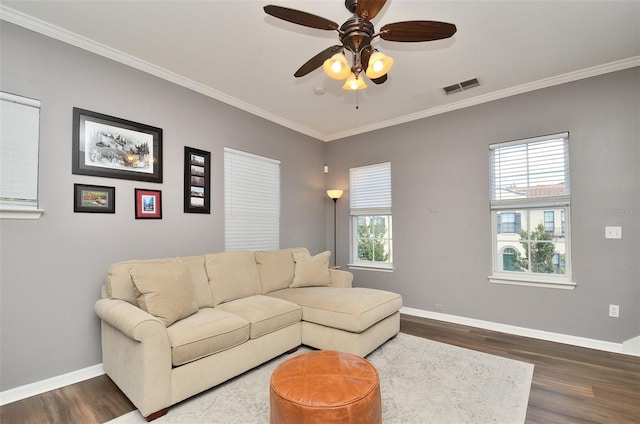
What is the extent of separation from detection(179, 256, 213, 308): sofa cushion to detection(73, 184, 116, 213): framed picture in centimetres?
79

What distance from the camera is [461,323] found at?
3.79m

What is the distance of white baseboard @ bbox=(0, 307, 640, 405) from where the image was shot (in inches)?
86.5

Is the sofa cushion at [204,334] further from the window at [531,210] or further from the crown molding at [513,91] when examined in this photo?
the crown molding at [513,91]

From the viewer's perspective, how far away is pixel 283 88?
3.46 m

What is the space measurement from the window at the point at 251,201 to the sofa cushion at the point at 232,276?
1.68ft

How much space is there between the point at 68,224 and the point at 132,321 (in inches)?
46.0

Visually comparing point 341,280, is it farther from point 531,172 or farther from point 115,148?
point 115,148

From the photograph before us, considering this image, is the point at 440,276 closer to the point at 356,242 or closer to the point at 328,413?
the point at 356,242

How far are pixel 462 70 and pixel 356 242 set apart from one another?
283 cm

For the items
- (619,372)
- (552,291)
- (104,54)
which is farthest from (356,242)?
(104,54)

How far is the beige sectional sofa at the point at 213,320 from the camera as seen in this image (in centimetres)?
195

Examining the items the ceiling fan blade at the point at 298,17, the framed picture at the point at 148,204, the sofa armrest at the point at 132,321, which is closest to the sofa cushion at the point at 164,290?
the sofa armrest at the point at 132,321

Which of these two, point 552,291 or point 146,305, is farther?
point 552,291

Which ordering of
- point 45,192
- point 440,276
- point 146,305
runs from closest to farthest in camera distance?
point 146,305, point 45,192, point 440,276
